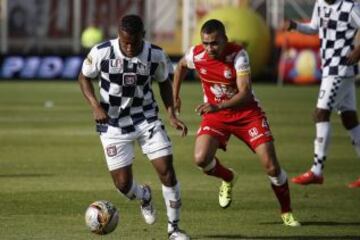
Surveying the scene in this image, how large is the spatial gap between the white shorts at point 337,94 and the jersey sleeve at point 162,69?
161 inches

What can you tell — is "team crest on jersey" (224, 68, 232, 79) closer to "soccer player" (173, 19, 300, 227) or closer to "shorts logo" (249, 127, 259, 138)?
"soccer player" (173, 19, 300, 227)

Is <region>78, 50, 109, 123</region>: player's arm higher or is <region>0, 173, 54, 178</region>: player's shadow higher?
<region>78, 50, 109, 123</region>: player's arm

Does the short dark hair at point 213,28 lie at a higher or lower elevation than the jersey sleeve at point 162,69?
higher

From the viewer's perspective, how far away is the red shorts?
460 inches

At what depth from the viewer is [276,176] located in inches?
458

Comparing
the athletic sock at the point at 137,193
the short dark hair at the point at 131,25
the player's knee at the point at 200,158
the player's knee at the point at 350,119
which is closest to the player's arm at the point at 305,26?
the player's knee at the point at 350,119

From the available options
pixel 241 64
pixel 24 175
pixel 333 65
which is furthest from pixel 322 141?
pixel 24 175

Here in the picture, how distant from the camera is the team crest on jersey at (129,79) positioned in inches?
421

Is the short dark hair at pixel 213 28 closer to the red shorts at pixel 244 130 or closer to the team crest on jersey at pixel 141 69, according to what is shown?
the team crest on jersey at pixel 141 69

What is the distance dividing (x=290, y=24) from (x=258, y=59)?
22792 mm

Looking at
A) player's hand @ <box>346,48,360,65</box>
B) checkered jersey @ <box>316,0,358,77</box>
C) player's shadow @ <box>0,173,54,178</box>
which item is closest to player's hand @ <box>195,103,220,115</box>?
player's hand @ <box>346,48,360,65</box>

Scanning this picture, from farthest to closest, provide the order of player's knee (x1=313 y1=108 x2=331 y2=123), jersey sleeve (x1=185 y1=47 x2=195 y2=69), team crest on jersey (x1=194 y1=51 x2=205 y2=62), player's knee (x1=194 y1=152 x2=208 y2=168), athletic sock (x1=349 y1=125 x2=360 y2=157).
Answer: athletic sock (x1=349 y1=125 x2=360 y2=157) → player's knee (x1=313 y1=108 x2=331 y2=123) → jersey sleeve (x1=185 y1=47 x2=195 y2=69) → team crest on jersey (x1=194 y1=51 x2=205 y2=62) → player's knee (x1=194 y1=152 x2=208 y2=168)

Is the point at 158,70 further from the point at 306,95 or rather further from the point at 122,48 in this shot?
the point at 306,95

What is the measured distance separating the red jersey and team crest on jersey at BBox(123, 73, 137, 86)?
1.29 m
